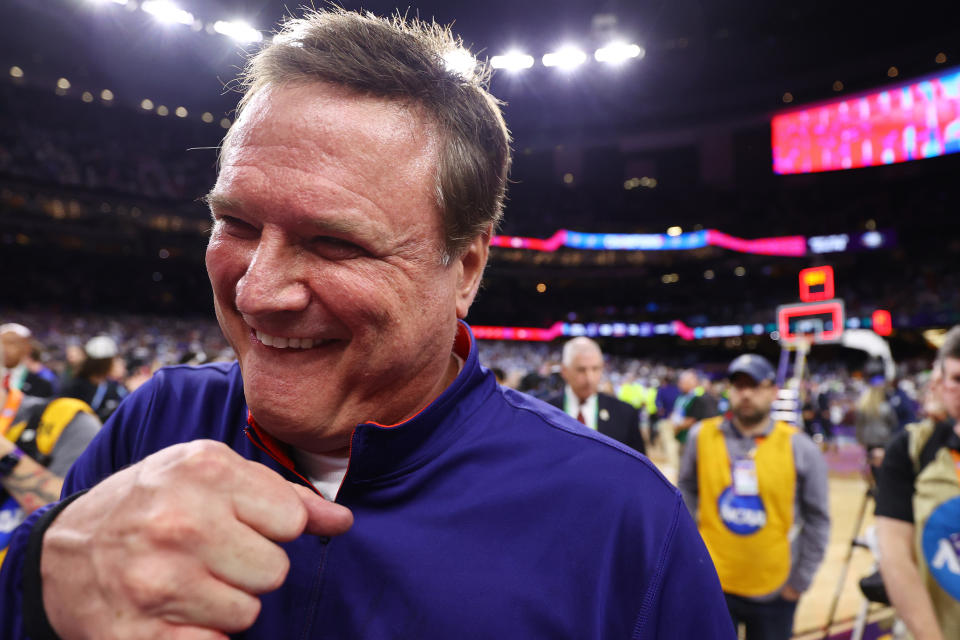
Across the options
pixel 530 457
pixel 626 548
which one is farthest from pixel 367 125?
pixel 626 548

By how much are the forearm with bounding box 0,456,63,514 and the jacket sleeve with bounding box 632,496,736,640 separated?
2.15 metres

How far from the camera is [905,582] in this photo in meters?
1.96

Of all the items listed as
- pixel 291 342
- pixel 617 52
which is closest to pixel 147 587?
pixel 291 342

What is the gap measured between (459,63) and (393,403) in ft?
1.92

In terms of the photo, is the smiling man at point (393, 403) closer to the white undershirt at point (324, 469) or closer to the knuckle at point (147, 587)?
the white undershirt at point (324, 469)

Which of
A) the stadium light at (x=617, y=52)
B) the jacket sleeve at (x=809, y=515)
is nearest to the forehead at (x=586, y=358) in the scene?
the jacket sleeve at (x=809, y=515)

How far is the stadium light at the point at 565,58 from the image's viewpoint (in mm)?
18141

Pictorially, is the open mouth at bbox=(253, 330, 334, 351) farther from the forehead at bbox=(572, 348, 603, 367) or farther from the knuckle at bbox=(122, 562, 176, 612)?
the forehead at bbox=(572, 348, 603, 367)

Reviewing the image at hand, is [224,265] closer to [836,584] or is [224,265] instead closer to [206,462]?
[206,462]

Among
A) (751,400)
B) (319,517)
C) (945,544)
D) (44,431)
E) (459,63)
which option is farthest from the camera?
(751,400)

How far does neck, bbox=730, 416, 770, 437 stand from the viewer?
3.38 m

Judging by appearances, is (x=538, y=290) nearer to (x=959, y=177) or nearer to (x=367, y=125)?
(x=959, y=177)

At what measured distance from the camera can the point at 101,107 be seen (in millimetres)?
22812

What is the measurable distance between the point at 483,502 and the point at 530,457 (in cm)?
12
